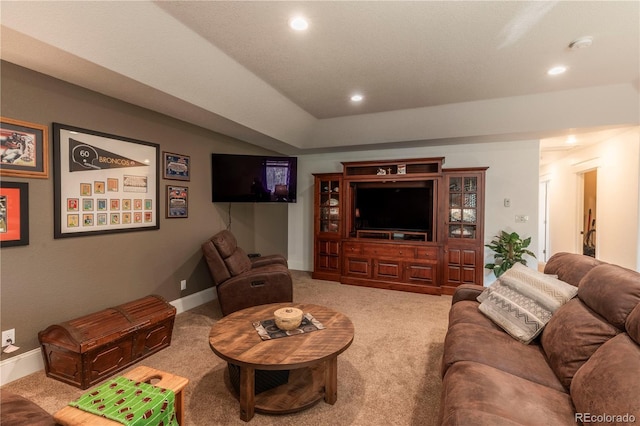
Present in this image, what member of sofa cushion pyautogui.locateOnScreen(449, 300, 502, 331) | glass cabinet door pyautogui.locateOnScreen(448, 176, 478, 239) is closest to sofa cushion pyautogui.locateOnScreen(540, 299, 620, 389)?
sofa cushion pyautogui.locateOnScreen(449, 300, 502, 331)

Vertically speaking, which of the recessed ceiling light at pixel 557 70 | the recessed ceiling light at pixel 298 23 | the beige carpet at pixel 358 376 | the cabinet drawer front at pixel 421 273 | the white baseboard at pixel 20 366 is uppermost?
the recessed ceiling light at pixel 298 23

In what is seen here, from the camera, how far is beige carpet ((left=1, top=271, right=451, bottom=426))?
71.9 inches

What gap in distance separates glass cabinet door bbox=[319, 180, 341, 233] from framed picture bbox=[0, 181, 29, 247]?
381cm

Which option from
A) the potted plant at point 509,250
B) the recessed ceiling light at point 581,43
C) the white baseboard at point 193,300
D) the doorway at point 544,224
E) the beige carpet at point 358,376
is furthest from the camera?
the doorway at point 544,224

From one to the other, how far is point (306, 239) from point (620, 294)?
15.7 feet

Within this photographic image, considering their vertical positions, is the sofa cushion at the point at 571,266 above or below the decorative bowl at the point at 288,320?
above

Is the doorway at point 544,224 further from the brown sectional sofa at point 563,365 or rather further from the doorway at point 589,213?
the brown sectional sofa at point 563,365

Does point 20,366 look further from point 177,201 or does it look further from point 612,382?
point 612,382

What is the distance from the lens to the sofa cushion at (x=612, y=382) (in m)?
1.07

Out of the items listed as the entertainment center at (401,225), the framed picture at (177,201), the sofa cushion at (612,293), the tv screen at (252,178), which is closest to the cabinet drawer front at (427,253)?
the entertainment center at (401,225)

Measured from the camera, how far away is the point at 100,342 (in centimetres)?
216

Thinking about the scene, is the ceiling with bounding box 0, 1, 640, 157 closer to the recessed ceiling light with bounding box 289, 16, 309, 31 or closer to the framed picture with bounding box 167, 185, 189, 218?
the recessed ceiling light with bounding box 289, 16, 309, 31

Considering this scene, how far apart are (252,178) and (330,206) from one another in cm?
160

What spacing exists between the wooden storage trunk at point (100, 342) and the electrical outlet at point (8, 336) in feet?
0.46
